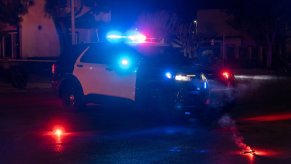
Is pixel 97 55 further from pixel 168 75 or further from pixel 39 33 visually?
pixel 39 33

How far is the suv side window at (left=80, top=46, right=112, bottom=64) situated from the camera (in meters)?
14.7

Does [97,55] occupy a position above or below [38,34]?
below

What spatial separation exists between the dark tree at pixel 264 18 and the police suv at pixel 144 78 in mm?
32115

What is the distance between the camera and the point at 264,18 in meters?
45.6

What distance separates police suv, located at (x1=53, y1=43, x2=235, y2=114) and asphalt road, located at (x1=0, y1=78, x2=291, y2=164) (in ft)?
1.44

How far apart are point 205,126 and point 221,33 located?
132 feet

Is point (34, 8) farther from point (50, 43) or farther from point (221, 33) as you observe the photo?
point (221, 33)

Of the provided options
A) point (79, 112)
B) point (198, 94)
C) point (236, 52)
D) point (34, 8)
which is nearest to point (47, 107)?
point (79, 112)

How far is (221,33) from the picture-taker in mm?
52344

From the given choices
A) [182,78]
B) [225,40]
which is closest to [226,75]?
[182,78]

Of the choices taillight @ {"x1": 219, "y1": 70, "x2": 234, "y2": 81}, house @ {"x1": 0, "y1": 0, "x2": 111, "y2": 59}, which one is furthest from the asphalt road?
house @ {"x1": 0, "y1": 0, "x2": 111, "y2": 59}

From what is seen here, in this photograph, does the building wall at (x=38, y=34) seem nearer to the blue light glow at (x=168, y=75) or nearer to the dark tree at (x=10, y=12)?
the dark tree at (x=10, y=12)

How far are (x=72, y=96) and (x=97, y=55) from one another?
Answer: 1.33 m

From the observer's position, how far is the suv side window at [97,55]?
48.2 ft
